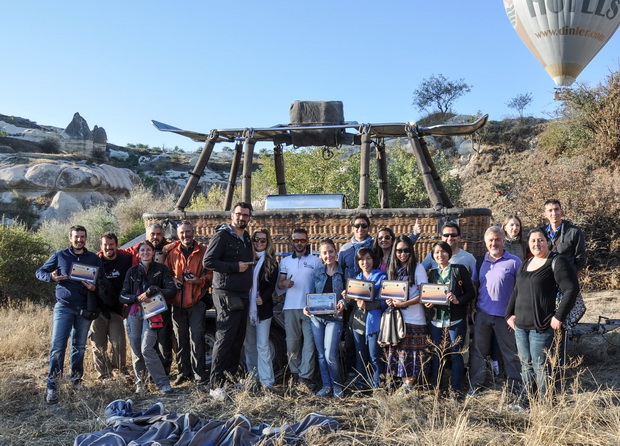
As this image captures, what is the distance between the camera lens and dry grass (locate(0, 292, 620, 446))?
3689 millimetres

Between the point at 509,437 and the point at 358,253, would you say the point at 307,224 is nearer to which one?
the point at 358,253

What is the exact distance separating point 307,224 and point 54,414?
9.58 ft

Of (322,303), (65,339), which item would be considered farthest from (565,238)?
(65,339)

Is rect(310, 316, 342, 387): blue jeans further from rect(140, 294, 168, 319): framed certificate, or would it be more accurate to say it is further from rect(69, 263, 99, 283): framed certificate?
rect(69, 263, 99, 283): framed certificate

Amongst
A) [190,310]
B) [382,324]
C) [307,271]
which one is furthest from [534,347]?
[190,310]

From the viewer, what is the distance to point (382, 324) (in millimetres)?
4965

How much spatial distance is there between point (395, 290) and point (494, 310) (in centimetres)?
90

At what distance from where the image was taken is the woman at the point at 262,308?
5.22 meters

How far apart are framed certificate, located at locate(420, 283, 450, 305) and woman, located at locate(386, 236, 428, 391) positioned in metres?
0.11

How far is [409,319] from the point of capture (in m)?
4.99

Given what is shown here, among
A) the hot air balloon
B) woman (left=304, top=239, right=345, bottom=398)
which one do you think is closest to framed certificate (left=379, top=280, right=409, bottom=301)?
woman (left=304, top=239, right=345, bottom=398)

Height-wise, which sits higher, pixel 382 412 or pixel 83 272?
pixel 83 272

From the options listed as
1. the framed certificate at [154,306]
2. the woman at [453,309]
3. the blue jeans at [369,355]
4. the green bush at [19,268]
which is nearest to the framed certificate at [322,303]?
the blue jeans at [369,355]

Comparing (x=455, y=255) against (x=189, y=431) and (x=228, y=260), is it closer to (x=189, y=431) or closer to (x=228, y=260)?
(x=228, y=260)
